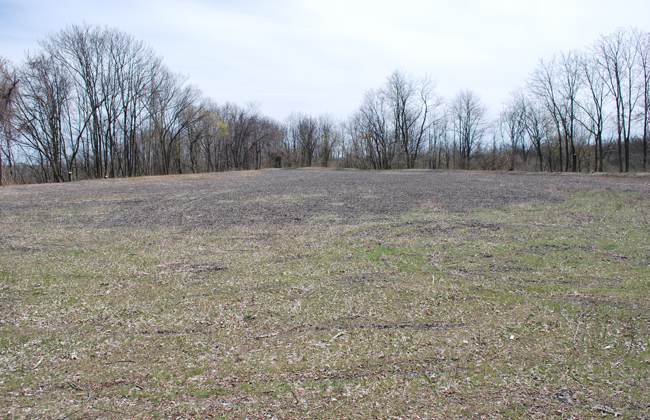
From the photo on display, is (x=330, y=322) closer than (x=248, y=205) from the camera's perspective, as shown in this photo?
Yes

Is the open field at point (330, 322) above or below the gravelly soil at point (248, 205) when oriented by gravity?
Result: below

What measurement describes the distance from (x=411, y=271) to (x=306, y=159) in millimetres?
58285

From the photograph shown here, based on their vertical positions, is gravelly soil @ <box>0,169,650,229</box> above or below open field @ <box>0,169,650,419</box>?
above

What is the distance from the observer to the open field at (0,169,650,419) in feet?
7.72

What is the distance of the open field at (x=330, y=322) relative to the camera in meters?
2.35

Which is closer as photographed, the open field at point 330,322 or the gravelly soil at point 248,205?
the open field at point 330,322

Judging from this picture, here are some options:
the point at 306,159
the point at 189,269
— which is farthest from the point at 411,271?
the point at 306,159

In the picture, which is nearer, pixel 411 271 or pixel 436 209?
pixel 411 271

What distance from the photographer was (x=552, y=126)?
39.1 m

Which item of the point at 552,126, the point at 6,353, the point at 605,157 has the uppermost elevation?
the point at 552,126

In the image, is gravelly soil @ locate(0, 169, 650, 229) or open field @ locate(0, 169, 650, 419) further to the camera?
gravelly soil @ locate(0, 169, 650, 229)

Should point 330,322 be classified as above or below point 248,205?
below

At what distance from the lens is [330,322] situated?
3410mm

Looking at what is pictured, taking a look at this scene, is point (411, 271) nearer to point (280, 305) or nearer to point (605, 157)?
point (280, 305)
